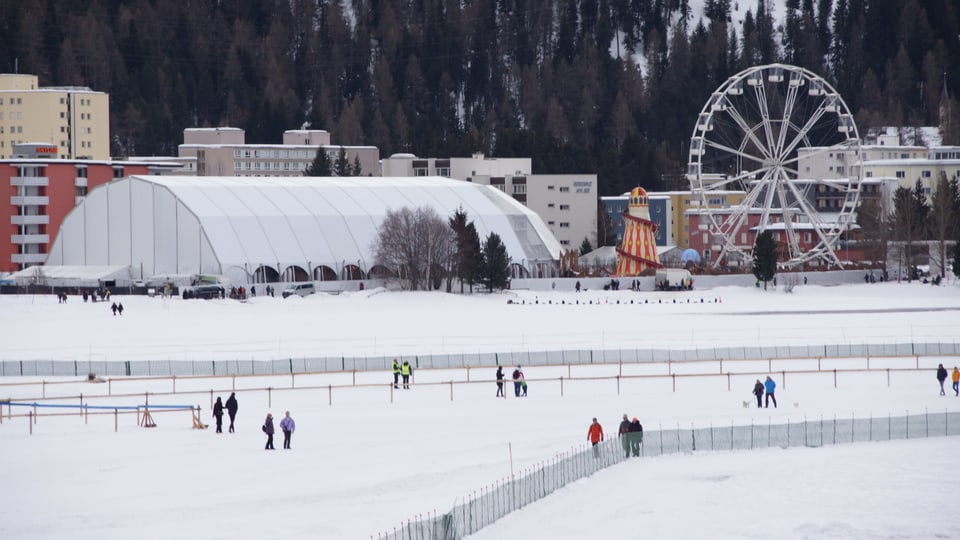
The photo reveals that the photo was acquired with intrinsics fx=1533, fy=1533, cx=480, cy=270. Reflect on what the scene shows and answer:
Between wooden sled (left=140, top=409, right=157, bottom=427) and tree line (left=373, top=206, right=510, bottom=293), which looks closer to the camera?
wooden sled (left=140, top=409, right=157, bottom=427)

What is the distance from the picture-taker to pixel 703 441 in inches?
1458

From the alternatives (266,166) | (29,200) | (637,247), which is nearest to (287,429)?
(637,247)

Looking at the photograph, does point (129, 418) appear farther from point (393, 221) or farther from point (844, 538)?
point (393, 221)

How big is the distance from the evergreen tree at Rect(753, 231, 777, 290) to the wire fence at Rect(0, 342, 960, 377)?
1307 inches

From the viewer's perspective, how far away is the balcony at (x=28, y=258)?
104 meters

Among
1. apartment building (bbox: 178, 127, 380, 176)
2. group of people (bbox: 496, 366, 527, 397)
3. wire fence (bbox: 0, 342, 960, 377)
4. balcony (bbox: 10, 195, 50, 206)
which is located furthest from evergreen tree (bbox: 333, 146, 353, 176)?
group of people (bbox: 496, 366, 527, 397)

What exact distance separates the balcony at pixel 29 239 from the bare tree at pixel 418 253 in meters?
28.8

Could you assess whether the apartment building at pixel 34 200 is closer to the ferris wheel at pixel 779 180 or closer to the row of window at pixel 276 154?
the ferris wheel at pixel 779 180

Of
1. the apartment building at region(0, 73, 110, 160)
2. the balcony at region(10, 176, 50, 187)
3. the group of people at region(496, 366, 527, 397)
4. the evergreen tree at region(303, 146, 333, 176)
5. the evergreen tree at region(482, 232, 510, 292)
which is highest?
the apartment building at region(0, 73, 110, 160)

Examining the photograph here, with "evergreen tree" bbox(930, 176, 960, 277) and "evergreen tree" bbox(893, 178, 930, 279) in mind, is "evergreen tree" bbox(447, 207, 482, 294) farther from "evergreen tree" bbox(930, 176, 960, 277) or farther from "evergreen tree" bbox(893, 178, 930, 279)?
"evergreen tree" bbox(930, 176, 960, 277)

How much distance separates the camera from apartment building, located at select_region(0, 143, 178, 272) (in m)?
104

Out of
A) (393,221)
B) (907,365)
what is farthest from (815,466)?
(393,221)

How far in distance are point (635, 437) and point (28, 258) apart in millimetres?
76938

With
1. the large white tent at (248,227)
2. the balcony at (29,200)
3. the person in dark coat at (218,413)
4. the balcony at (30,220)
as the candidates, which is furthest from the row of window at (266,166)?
the person in dark coat at (218,413)
